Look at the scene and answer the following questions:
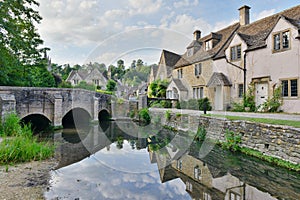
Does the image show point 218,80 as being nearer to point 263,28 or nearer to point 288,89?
point 263,28

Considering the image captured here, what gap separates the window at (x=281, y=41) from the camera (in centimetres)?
1163

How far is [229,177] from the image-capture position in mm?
6148

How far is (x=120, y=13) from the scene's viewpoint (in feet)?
29.9

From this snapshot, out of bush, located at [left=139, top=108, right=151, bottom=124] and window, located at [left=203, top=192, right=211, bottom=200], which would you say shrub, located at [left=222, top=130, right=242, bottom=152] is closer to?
window, located at [left=203, top=192, right=211, bottom=200]

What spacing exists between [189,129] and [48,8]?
406 inches

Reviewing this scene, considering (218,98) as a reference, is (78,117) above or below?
below

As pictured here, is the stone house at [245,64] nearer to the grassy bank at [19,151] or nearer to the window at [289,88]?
the window at [289,88]

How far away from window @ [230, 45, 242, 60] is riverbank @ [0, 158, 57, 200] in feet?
45.9

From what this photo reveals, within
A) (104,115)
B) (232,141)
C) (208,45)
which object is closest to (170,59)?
(208,45)

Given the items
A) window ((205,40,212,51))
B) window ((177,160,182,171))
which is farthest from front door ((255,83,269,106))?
window ((177,160,182,171))

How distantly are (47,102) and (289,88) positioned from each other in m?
15.7

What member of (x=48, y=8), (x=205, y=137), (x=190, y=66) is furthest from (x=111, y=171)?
(x=190, y=66)

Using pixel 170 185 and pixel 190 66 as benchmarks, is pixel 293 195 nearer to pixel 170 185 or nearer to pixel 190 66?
pixel 170 185

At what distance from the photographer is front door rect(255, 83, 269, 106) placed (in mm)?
12953
